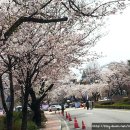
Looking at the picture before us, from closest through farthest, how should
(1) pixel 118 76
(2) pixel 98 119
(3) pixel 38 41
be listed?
(3) pixel 38 41 < (2) pixel 98 119 < (1) pixel 118 76

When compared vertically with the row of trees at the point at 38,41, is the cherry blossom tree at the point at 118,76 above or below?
above

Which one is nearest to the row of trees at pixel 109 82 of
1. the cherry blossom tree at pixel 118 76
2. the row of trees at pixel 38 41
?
the cherry blossom tree at pixel 118 76

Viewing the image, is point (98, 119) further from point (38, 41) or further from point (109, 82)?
point (109, 82)

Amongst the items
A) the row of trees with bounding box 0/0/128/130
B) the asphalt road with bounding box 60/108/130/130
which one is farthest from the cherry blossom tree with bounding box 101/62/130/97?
the row of trees with bounding box 0/0/128/130

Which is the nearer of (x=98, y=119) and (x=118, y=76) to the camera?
(x=98, y=119)

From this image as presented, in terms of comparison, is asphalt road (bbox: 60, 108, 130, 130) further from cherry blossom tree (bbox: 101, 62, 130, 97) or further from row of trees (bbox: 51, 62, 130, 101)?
cherry blossom tree (bbox: 101, 62, 130, 97)

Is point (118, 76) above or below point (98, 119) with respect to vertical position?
above

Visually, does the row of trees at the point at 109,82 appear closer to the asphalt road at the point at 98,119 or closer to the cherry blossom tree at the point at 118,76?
the cherry blossom tree at the point at 118,76

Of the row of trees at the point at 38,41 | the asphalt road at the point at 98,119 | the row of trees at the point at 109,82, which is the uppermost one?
the row of trees at the point at 109,82

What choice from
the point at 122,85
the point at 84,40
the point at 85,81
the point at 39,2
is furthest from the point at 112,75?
the point at 39,2

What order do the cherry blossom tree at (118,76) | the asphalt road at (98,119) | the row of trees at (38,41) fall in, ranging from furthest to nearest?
the cherry blossom tree at (118,76), the asphalt road at (98,119), the row of trees at (38,41)

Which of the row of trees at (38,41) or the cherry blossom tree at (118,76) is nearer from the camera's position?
the row of trees at (38,41)

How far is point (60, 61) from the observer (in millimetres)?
19125

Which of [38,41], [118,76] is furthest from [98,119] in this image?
[118,76]
